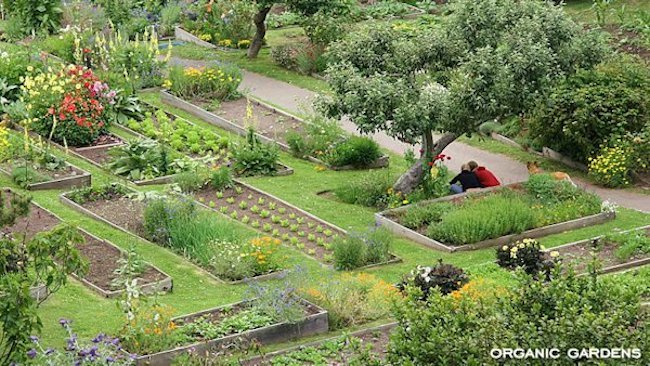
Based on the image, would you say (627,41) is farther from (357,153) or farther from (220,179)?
Result: (220,179)

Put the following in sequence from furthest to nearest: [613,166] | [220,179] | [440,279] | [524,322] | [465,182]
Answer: [613,166] < [220,179] < [465,182] < [440,279] < [524,322]

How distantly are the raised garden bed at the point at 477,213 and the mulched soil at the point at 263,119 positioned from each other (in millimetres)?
4969

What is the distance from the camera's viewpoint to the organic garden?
16359 mm

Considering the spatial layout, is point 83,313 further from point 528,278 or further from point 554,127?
point 554,127

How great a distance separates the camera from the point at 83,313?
63.7 feet

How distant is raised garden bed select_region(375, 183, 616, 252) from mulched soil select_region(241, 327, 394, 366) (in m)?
4.03

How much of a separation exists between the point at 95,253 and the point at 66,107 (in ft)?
21.3

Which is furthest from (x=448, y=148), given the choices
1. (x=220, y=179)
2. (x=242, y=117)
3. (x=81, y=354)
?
(x=81, y=354)

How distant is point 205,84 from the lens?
3120cm

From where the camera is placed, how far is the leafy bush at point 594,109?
26.5m

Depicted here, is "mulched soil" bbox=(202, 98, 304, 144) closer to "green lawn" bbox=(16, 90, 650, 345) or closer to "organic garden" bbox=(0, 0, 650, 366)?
"organic garden" bbox=(0, 0, 650, 366)

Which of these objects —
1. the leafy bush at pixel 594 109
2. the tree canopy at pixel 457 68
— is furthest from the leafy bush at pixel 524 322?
the leafy bush at pixel 594 109

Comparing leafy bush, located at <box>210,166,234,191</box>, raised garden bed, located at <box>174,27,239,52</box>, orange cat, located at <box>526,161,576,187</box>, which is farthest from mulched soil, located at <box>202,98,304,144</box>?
raised garden bed, located at <box>174,27,239,52</box>

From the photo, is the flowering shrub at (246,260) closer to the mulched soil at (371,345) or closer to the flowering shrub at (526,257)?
the mulched soil at (371,345)
